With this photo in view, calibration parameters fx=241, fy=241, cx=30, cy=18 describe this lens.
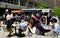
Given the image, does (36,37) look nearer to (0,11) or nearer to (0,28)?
(0,28)

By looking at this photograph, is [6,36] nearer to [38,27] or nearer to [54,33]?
[38,27]

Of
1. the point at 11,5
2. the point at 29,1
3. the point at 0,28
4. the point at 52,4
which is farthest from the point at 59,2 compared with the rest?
the point at 0,28

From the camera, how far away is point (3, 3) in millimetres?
57688

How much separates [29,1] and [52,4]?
2252 inches

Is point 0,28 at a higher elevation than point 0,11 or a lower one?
higher

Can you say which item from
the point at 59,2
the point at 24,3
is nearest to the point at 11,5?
the point at 24,3

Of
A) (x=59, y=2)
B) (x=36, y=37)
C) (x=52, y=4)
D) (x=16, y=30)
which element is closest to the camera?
(x=36, y=37)

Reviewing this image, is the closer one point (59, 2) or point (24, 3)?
point (24, 3)

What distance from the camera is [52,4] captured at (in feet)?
447

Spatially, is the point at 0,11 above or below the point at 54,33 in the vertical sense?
below

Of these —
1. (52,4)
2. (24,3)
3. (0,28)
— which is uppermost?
(0,28)

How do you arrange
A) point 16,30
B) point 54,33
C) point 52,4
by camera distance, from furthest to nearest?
point 52,4
point 16,30
point 54,33

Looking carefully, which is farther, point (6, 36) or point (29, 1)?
point (29, 1)

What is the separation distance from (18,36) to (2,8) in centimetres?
4595
